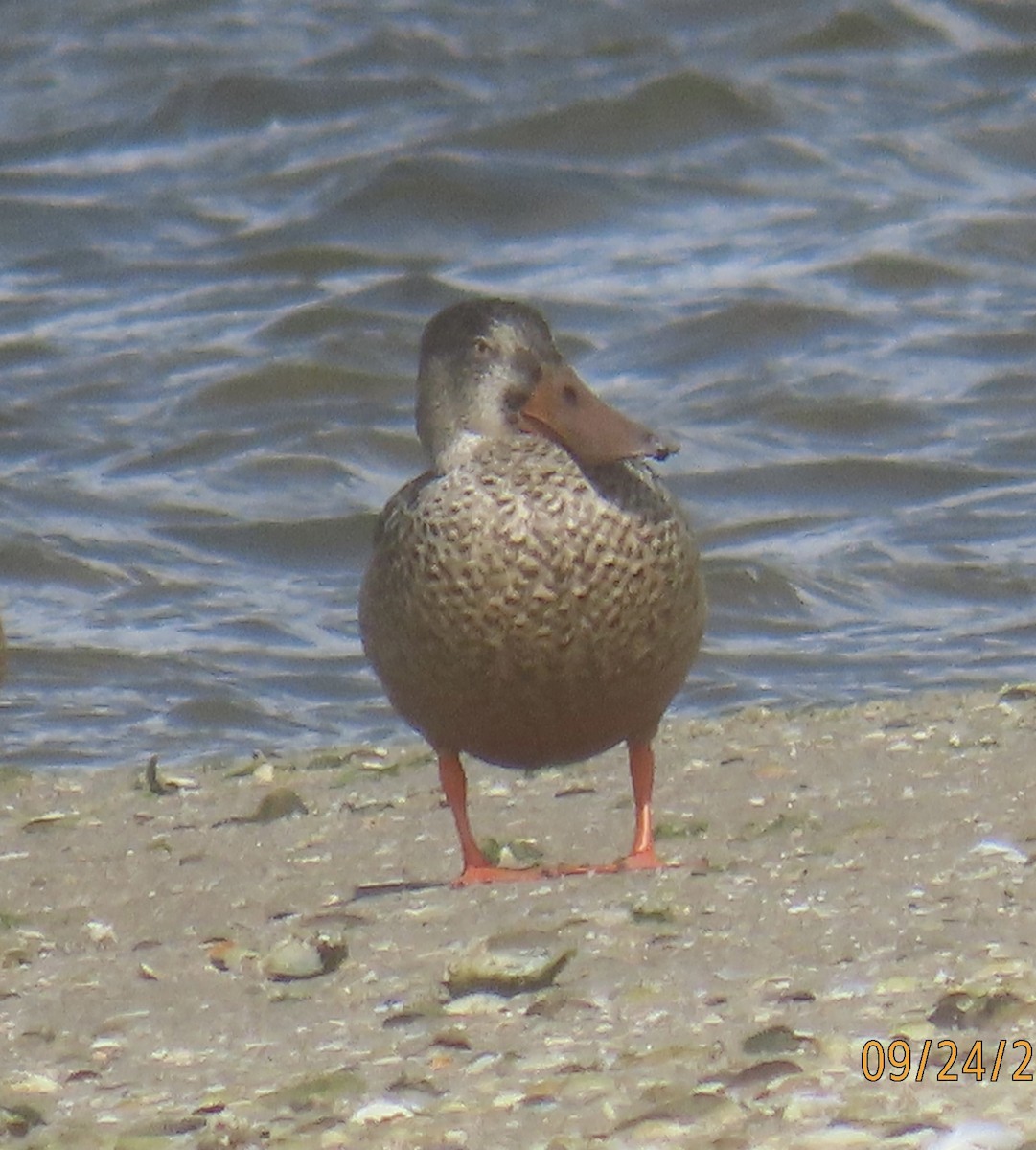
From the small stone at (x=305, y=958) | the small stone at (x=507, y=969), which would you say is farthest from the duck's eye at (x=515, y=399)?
the small stone at (x=507, y=969)

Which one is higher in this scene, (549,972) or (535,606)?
(535,606)

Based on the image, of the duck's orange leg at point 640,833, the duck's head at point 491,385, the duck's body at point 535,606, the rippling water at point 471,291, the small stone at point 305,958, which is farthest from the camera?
the rippling water at point 471,291

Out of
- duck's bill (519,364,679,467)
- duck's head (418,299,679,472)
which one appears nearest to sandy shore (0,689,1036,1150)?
duck's bill (519,364,679,467)

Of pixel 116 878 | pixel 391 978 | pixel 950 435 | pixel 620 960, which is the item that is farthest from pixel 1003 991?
pixel 950 435

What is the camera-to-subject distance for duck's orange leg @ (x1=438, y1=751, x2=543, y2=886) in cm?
534

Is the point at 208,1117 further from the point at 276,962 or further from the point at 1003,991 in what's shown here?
the point at 1003,991

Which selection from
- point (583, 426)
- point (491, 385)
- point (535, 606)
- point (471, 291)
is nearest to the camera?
point (535, 606)

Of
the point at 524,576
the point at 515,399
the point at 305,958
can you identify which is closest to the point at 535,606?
the point at 524,576

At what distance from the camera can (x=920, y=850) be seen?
5.18m

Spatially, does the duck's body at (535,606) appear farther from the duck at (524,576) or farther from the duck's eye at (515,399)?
the duck's eye at (515,399)

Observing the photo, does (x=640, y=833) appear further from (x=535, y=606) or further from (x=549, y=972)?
(x=549, y=972)

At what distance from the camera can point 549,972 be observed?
4363 millimetres

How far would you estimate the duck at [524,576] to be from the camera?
17.0ft

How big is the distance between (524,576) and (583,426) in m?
0.42
